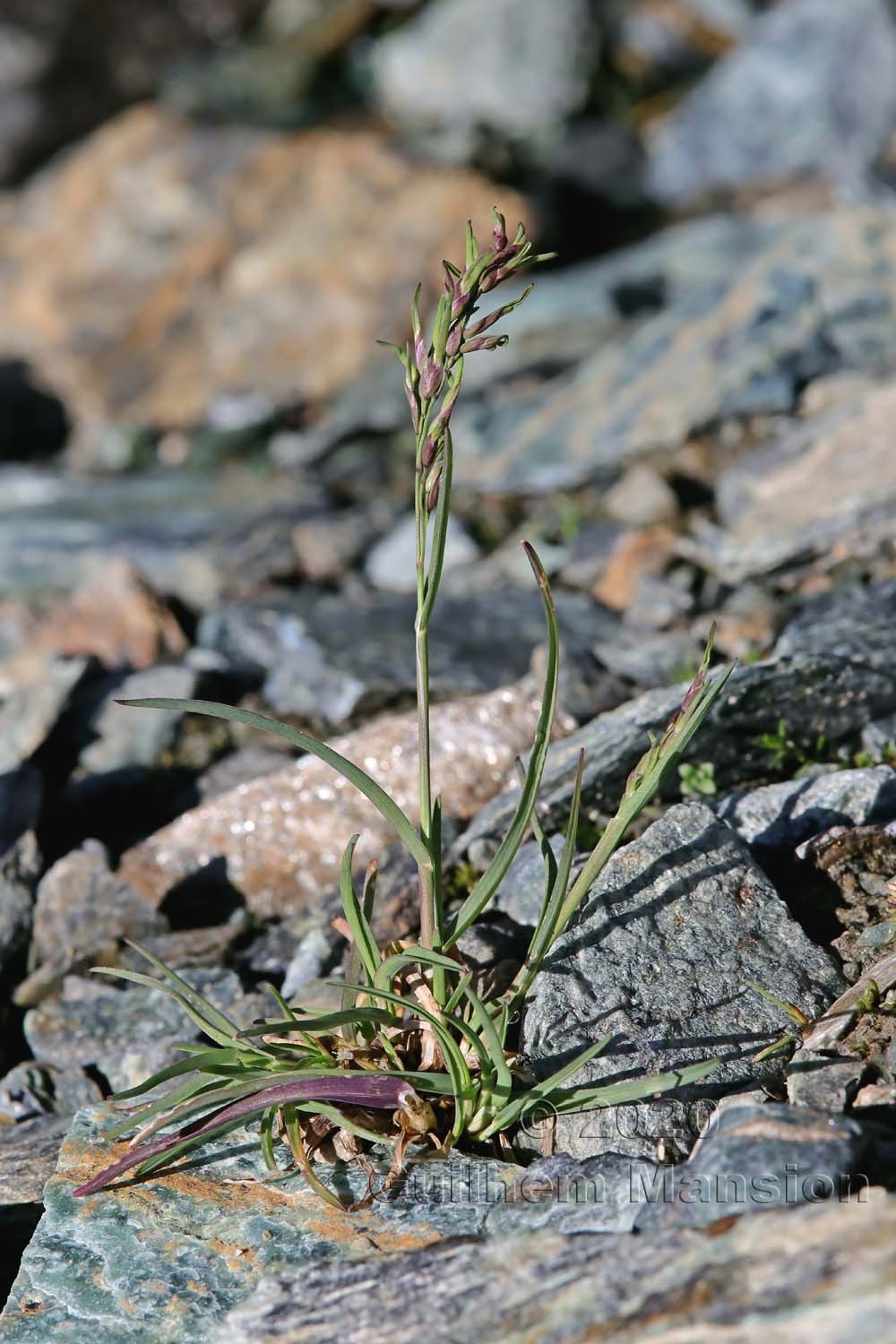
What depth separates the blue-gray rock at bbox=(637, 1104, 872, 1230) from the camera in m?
1.92

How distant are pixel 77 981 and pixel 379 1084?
1378 millimetres

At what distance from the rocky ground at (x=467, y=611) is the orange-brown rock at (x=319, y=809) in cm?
1

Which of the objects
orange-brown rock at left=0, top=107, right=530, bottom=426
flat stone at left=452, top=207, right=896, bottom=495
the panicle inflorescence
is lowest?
the panicle inflorescence

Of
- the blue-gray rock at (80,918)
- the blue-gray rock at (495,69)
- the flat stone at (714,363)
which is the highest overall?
the blue-gray rock at (495,69)

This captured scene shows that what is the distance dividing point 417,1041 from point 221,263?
23.2ft

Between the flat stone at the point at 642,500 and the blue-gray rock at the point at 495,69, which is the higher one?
the blue-gray rock at the point at 495,69

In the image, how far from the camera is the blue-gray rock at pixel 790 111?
9.70m

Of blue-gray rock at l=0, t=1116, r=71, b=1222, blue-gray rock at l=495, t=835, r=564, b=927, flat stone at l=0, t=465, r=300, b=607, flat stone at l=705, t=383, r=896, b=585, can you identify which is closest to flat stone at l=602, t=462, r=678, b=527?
flat stone at l=705, t=383, r=896, b=585

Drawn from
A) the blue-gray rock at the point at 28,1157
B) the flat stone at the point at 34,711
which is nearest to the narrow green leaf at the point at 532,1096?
the blue-gray rock at the point at 28,1157

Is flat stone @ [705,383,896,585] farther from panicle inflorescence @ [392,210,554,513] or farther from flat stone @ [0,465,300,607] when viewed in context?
panicle inflorescence @ [392,210,554,513]

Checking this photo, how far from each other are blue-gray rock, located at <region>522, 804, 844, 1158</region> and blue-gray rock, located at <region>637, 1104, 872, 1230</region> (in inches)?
11.4

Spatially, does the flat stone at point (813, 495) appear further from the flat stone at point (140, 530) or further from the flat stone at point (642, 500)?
the flat stone at point (140, 530)

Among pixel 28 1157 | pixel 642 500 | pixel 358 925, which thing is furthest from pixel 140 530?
pixel 358 925

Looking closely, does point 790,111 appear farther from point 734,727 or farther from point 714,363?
point 734,727
